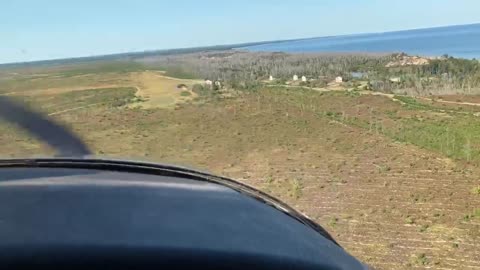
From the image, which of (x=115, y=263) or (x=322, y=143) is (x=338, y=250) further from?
(x=322, y=143)

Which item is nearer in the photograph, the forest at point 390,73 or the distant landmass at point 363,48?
the distant landmass at point 363,48

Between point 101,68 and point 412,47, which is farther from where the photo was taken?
point 412,47

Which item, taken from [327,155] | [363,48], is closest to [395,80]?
[327,155]

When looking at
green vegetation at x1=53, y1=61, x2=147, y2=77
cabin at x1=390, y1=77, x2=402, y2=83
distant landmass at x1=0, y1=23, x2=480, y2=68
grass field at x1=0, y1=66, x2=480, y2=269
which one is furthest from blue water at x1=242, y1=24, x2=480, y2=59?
green vegetation at x1=53, y1=61, x2=147, y2=77

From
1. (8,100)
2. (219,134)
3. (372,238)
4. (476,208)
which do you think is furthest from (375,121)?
(8,100)

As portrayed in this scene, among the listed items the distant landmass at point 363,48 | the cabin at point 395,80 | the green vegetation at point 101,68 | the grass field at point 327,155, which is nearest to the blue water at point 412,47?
the distant landmass at point 363,48

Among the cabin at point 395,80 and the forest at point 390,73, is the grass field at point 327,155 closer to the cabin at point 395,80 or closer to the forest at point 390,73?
the forest at point 390,73

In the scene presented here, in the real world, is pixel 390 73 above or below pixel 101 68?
below

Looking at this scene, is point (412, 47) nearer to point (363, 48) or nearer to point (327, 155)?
point (363, 48)
